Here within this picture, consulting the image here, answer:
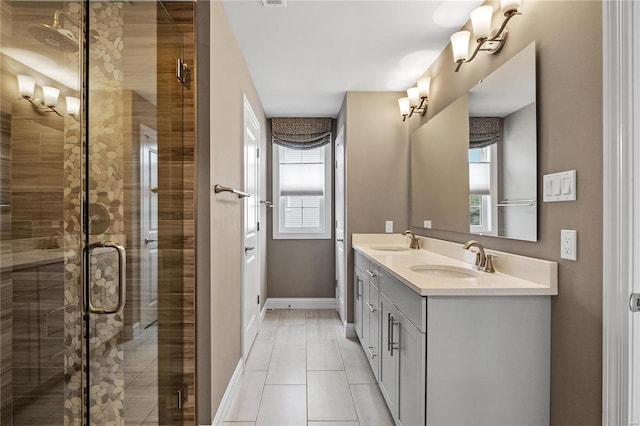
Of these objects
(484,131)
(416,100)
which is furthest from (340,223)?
(484,131)

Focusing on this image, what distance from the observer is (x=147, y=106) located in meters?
1.56

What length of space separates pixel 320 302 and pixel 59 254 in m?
3.99

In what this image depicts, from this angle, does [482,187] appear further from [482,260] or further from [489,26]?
[489,26]

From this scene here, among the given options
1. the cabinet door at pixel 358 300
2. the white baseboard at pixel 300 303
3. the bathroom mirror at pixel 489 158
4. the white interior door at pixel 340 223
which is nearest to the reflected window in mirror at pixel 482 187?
the bathroom mirror at pixel 489 158

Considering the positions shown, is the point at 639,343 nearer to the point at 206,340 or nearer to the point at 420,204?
the point at 206,340

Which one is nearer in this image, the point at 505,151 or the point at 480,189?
the point at 505,151

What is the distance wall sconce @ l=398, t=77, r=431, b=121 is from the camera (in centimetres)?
324

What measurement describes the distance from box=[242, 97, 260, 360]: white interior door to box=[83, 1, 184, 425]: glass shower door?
3.96 feet

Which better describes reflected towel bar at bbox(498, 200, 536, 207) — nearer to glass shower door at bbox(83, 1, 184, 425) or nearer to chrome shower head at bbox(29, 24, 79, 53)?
glass shower door at bbox(83, 1, 184, 425)

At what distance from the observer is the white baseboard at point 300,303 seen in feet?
16.1

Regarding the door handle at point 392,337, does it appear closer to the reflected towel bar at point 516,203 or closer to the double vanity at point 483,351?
the double vanity at point 483,351

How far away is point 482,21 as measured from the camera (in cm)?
200

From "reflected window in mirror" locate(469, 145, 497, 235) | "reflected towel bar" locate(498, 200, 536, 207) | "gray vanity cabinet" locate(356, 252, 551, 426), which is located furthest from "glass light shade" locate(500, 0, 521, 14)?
"gray vanity cabinet" locate(356, 252, 551, 426)

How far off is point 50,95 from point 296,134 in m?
3.85
